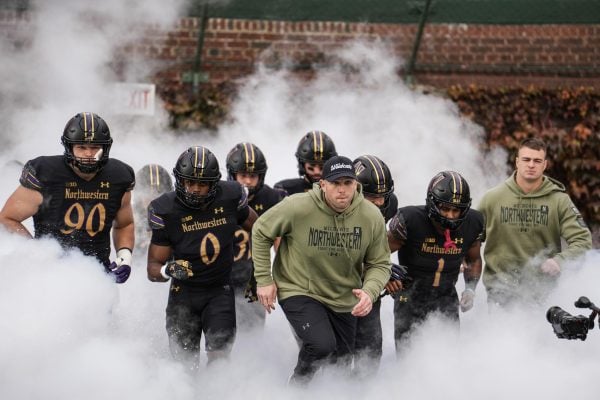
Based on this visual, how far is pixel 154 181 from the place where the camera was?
27.2ft

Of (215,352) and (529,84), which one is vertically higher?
(529,84)

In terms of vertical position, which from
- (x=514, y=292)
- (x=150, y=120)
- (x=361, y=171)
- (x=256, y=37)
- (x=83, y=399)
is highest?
(x=256, y=37)

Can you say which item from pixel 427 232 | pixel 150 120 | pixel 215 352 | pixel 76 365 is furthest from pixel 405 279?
pixel 150 120

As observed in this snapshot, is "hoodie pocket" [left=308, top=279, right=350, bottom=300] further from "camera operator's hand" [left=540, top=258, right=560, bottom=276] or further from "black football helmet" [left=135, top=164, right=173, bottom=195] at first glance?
"black football helmet" [left=135, top=164, right=173, bottom=195]

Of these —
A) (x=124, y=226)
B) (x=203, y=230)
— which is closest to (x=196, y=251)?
(x=203, y=230)

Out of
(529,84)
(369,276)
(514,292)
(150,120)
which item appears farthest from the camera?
(529,84)

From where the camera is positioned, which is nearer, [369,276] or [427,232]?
[369,276]

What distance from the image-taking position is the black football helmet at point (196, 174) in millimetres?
6699

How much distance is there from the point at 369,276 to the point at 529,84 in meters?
6.43

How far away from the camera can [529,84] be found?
12109mm

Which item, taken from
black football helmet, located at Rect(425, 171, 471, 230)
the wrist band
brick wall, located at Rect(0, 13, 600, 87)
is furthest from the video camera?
brick wall, located at Rect(0, 13, 600, 87)

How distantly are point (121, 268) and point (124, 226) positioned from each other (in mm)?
449

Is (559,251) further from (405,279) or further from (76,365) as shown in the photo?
(76,365)

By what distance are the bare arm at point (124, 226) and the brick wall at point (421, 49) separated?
15.4ft
